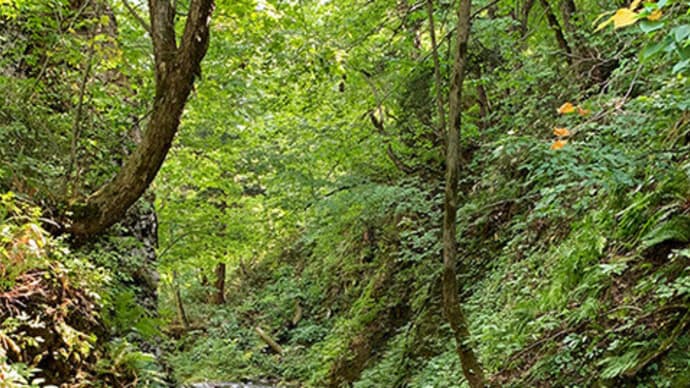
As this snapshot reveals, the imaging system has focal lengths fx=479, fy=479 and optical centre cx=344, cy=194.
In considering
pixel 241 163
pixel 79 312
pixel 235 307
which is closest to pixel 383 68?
pixel 241 163

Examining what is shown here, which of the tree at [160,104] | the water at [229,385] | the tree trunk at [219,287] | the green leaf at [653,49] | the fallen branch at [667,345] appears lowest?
the water at [229,385]

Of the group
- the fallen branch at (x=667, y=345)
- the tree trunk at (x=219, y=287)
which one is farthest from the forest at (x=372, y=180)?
the tree trunk at (x=219, y=287)

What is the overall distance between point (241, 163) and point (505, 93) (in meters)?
5.45

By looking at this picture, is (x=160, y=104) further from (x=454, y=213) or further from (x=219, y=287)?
(x=219, y=287)

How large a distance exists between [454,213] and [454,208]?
0.05 m

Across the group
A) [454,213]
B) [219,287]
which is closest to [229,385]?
[219,287]

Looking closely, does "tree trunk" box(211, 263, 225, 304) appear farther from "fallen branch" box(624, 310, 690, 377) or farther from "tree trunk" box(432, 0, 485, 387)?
"fallen branch" box(624, 310, 690, 377)

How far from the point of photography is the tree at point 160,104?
13.6 ft

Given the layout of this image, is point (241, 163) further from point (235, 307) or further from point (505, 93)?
point (235, 307)

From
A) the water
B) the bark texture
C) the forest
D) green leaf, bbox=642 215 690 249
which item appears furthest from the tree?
the water

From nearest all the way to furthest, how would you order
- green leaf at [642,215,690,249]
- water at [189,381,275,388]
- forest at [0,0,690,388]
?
green leaf at [642,215,690,249]
forest at [0,0,690,388]
water at [189,381,275,388]

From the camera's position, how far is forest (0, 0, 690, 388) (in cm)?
324

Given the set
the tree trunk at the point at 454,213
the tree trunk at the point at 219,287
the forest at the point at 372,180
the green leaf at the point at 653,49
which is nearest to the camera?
the green leaf at the point at 653,49

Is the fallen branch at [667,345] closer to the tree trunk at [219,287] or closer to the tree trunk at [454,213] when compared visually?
the tree trunk at [454,213]
